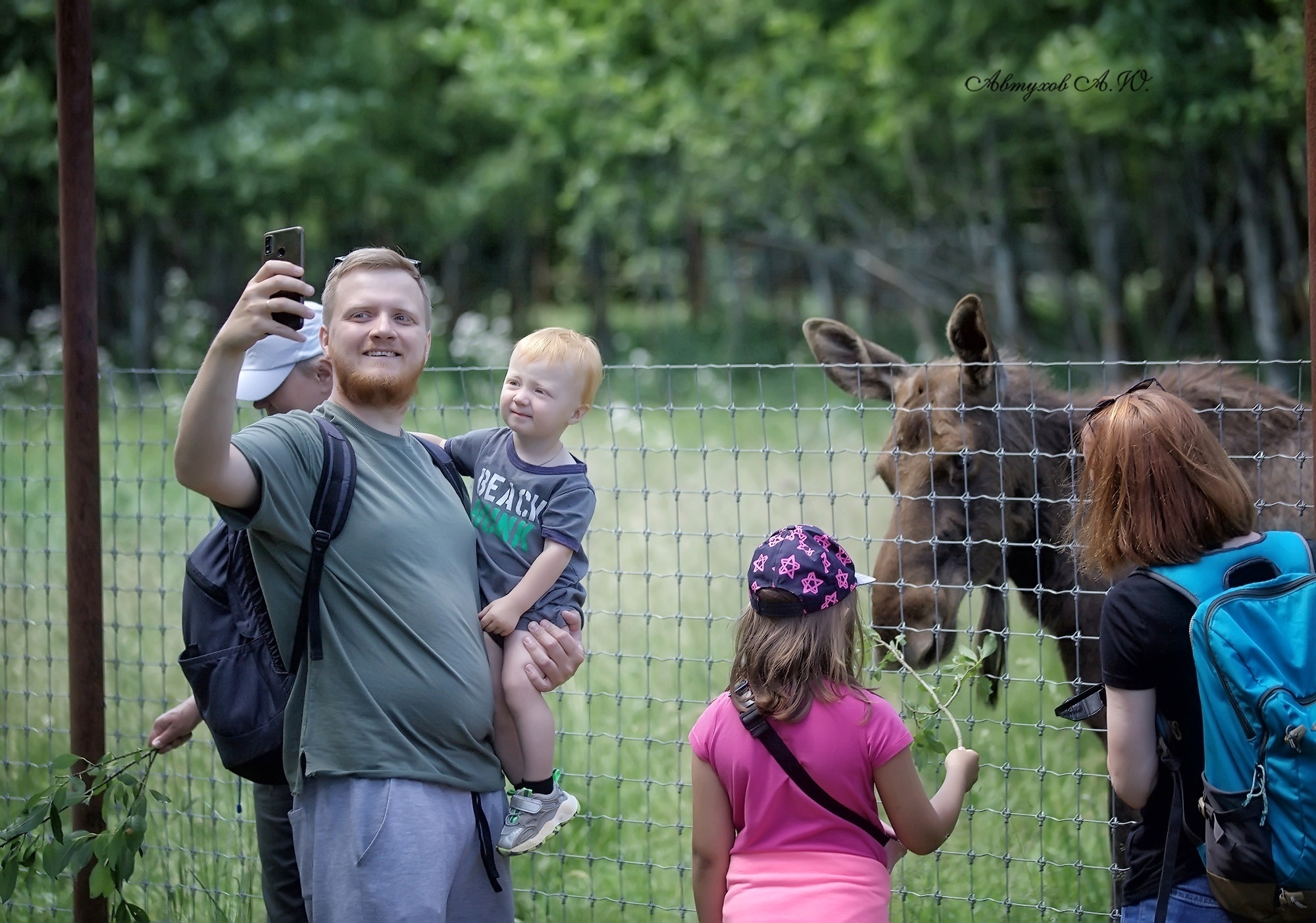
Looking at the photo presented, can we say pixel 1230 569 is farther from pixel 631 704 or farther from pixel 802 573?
pixel 631 704

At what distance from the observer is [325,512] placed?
280 cm

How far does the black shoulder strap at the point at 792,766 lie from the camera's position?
2.74 metres

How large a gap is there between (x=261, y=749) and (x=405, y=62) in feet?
76.7

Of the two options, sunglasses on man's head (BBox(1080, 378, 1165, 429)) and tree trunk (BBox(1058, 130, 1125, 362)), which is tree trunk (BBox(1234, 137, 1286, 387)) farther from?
sunglasses on man's head (BBox(1080, 378, 1165, 429))

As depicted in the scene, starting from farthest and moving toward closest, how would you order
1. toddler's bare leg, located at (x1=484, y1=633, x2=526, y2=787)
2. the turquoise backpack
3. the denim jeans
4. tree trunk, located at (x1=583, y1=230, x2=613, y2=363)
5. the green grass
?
tree trunk, located at (x1=583, y1=230, x2=613, y2=363), the green grass, toddler's bare leg, located at (x1=484, y1=633, x2=526, y2=787), the denim jeans, the turquoise backpack

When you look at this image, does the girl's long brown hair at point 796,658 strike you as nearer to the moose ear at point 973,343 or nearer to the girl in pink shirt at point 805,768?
the girl in pink shirt at point 805,768

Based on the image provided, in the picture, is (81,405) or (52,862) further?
(81,405)

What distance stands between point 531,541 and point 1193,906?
1.84m

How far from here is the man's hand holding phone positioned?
247 centimetres

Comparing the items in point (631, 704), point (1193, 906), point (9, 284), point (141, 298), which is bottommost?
point (631, 704)

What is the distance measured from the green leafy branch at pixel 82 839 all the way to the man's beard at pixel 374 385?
1482 mm

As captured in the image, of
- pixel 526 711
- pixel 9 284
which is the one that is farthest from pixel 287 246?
pixel 9 284

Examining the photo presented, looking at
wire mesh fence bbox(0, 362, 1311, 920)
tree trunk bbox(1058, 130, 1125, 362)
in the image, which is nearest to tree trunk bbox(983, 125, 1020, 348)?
tree trunk bbox(1058, 130, 1125, 362)

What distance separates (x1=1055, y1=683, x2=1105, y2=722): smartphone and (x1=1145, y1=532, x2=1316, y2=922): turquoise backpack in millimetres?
288
